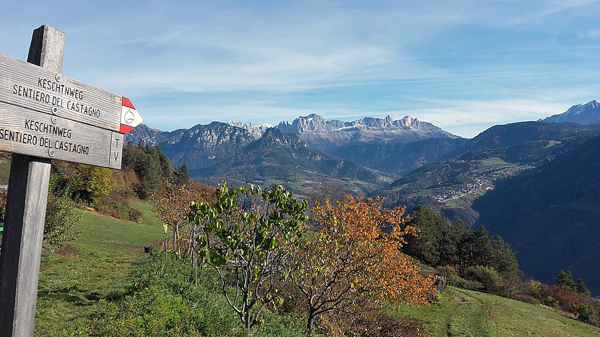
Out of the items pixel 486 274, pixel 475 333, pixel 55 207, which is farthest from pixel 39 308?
pixel 486 274

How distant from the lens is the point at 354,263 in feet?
48.2

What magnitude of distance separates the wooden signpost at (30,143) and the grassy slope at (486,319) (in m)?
26.0

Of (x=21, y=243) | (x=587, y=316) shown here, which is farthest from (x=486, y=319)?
(x=21, y=243)

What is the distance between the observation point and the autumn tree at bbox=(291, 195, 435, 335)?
43.9 ft

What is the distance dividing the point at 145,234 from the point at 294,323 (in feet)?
119

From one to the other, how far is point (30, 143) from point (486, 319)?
3560 centimetres

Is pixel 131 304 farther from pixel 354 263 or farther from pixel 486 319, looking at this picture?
pixel 486 319

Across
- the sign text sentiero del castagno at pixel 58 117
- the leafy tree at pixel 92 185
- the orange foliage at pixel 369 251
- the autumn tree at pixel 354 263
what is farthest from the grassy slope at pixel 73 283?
the leafy tree at pixel 92 185

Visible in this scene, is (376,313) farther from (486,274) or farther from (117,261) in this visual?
(486,274)

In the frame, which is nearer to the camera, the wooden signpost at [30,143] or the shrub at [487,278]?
the wooden signpost at [30,143]

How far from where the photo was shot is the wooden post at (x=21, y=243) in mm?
3895

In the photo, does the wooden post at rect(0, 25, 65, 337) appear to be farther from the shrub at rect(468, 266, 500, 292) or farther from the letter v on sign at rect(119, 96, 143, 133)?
the shrub at rect(468, 266, 500, 292)

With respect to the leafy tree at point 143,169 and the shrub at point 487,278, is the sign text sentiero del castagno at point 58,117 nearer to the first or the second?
the shrub at point 487,278

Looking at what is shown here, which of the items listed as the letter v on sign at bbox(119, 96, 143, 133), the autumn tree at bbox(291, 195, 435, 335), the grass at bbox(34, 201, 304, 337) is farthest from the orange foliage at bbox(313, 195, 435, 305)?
the letter v on sign at bbox(119, 96, 143, 133)
